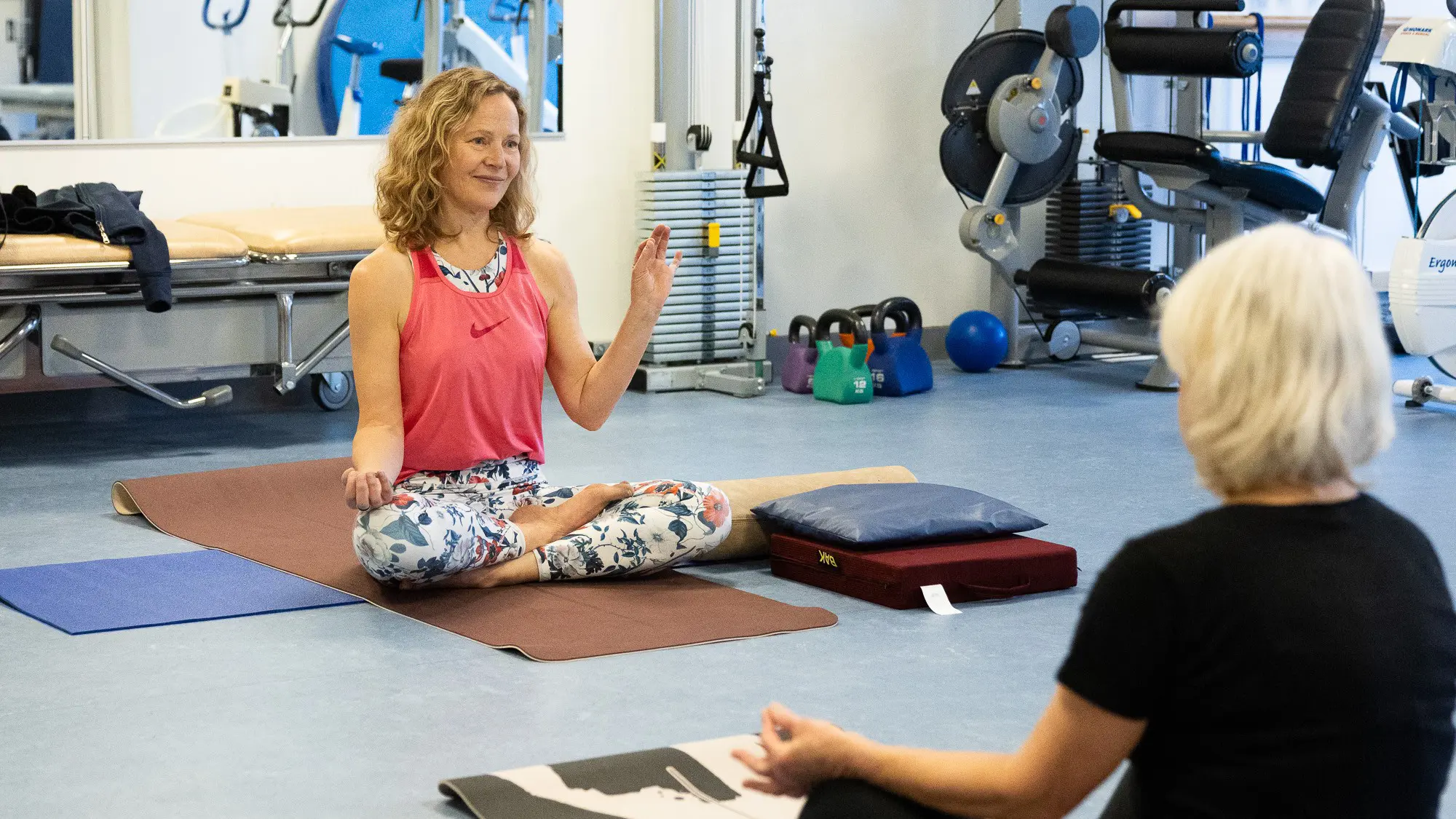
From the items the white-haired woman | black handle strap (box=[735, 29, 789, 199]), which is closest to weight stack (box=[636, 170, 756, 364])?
black handle strap (box=[735, 29, 789, 199])

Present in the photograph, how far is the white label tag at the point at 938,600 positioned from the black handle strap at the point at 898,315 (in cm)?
319

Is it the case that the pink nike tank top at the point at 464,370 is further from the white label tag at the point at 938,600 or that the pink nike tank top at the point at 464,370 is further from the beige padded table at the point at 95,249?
the beige padded table at the point at 95,249

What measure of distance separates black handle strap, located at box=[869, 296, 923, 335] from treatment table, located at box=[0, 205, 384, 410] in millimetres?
2002

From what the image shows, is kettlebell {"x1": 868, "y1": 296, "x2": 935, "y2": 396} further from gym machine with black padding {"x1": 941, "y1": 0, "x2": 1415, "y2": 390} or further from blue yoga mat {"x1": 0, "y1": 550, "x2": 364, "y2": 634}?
blue yoga mat {"x1": 0, "y1": 550, "x2": 364, "y2": 634}

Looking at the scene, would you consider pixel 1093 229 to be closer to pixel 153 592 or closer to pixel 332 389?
pixel 332 389

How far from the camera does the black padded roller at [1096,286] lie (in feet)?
20.7

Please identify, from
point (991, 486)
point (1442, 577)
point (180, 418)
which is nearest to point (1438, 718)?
point (1442, 577)

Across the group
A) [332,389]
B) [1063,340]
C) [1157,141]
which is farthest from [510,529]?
[1063,340]

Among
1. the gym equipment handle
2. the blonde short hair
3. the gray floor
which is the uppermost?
the gym equipment handle

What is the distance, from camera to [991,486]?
459cm

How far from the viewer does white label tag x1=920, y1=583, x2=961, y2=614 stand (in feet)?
10.8

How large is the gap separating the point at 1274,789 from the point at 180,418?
5.21 metres

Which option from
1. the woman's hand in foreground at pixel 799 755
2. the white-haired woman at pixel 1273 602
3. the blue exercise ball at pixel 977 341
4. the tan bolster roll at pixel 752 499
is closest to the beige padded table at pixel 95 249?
the tan bolster roll at pixel 752 499

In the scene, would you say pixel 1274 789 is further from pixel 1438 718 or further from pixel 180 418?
pixel 180 418
